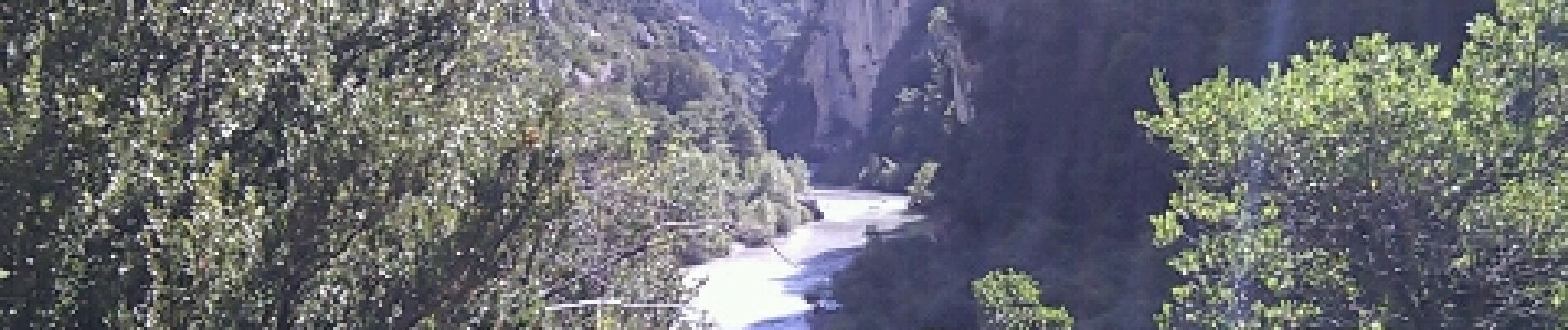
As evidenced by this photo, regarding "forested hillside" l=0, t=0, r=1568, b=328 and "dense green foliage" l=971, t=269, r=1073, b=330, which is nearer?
"forested hillside" l=0, t=0, r=1568, b=328

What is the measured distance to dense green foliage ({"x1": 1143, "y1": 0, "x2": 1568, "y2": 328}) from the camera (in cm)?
1065

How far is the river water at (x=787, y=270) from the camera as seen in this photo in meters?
48.4

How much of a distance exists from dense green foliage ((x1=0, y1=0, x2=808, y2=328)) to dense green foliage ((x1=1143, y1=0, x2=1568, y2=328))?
5243 millimetres

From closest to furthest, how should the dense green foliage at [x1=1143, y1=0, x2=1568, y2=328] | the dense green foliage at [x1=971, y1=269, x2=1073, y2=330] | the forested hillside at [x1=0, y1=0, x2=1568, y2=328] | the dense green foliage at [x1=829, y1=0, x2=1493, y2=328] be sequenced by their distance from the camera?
1. the forested hillside at [x1=0, y1=0, x2=1568, y2=328]
2. the dense green foliage at [x1=1143, y1=0, x2=1568, y2=328]
3. the dense green foliage at [x1=971, y1=269, x2=1073, y2=330]
4. the dense green foliage at [x1=829, y1=0, x2=1493, y2=328]

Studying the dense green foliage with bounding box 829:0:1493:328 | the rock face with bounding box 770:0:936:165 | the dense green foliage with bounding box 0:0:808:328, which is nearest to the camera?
the dense green foliage with bounding box 0:0:808:328

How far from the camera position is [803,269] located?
60.0 meters

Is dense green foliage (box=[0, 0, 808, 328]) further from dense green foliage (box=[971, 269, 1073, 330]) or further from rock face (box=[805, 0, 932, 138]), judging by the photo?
rock face (box=[805, 0, 932, 138])

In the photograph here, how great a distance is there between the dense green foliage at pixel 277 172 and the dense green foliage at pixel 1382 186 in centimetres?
524

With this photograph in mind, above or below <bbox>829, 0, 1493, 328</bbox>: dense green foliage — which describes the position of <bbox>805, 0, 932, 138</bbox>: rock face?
above

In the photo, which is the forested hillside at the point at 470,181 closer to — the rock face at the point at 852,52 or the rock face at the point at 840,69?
the rock face at the point at 840,69

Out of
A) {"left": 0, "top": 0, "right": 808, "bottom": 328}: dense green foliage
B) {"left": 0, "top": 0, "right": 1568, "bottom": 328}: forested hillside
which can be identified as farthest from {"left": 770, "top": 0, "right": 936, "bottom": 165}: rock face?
{"left": 0, "top": 0, "right": 808, "bottom": 328}: dense green foliage

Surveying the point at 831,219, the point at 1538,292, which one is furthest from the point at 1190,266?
the point at 831,219

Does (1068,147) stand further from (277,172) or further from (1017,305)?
(277,172)

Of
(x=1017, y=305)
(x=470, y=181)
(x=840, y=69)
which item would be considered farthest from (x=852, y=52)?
(x=470, y=181)
